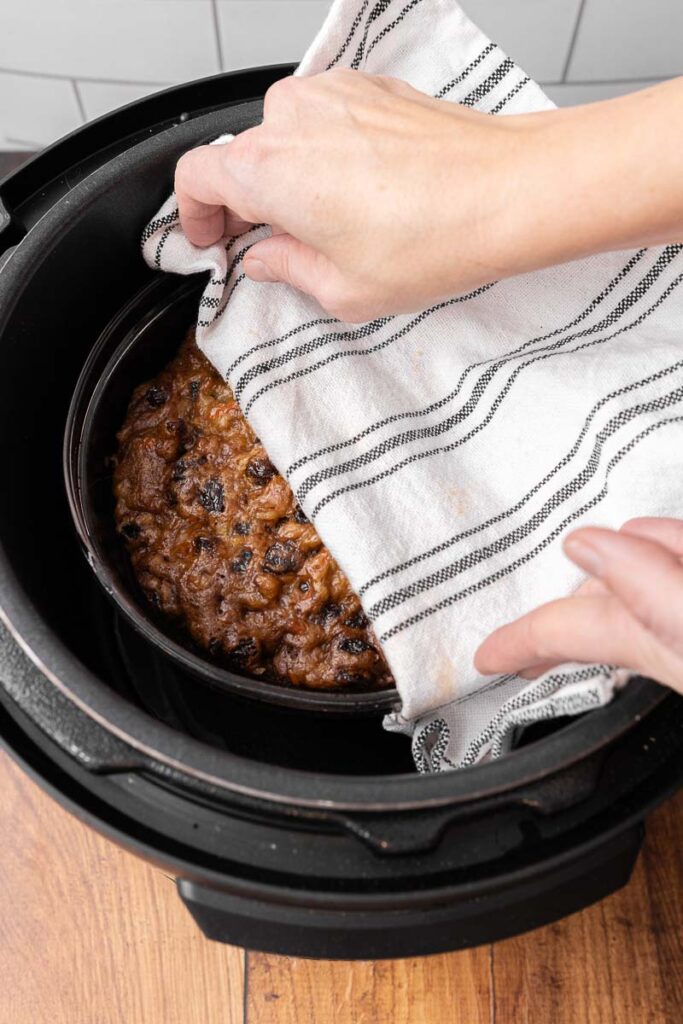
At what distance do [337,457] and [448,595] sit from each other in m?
0.12

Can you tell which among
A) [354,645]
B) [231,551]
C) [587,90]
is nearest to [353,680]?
[354,645]

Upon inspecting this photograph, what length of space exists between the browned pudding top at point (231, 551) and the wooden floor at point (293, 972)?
0.25m

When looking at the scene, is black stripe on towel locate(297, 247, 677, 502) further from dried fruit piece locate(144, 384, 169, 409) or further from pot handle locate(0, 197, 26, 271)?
pot handle locate(0, 197, 26, 271)

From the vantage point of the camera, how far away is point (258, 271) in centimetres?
61

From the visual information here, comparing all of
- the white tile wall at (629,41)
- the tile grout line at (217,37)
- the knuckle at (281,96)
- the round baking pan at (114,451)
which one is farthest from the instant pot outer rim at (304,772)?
the white tile wall at (629,41)

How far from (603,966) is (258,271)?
59 centimetres

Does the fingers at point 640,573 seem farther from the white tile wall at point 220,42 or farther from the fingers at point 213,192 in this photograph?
the white tile wall at point 220,42

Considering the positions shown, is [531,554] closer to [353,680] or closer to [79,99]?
[353,680]

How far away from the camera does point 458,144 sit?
0.50 meters

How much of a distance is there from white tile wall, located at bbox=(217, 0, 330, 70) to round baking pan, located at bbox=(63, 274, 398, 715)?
1.43 ft

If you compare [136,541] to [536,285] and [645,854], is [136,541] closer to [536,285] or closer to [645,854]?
[536,285]

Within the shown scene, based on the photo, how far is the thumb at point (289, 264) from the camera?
0.56 meters

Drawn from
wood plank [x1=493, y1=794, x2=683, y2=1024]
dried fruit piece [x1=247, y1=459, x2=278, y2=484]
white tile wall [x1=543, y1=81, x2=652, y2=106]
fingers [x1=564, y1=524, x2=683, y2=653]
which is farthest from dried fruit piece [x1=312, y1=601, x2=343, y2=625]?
white tile wall [x1=543, y1=81, x2=652, y2=106]

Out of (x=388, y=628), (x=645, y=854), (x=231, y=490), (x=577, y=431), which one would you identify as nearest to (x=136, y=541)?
(x=231, y=490)
